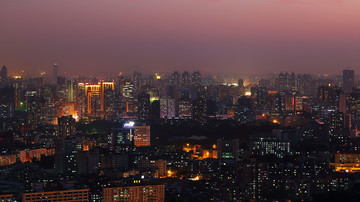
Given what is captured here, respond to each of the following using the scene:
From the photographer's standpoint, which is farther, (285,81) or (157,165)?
(285,81)

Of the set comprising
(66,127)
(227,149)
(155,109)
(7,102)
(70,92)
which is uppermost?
(70,92)

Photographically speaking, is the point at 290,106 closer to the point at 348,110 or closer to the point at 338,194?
the point at 348,110

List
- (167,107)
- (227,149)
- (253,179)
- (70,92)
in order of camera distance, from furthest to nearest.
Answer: (70,92) < (167,107) < (227,149) < (253,179)

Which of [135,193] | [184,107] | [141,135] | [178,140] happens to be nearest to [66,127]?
[141,135]

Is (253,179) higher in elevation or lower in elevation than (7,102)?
lower

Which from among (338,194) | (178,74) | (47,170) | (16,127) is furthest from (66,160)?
(178,74)

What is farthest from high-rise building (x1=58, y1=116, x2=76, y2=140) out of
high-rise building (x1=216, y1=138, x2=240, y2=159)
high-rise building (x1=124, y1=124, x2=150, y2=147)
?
high-rise building (x1=216, y1=138, x2=240, y2=159)

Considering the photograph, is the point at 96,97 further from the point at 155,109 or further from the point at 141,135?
the point at 141,135
